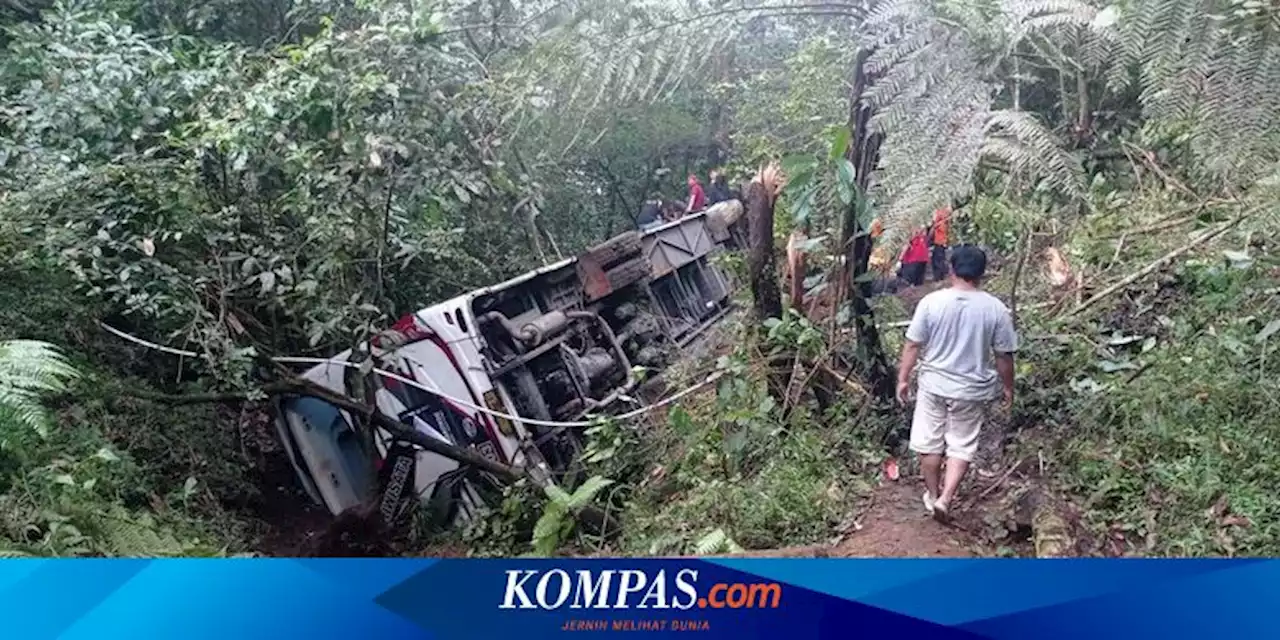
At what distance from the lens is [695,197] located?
6.73 ft

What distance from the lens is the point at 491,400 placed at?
2.22m

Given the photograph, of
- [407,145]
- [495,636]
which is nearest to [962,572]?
[495,636]

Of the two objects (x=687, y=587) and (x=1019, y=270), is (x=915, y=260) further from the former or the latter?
(x=687, y=587)

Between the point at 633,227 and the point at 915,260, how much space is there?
0.62 m

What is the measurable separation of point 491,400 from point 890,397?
96cm

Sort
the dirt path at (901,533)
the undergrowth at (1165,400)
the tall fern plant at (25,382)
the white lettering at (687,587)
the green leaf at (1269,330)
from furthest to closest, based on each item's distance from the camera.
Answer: the green leaf at (1269,330)
the dirt path at (901,533)
the undergrowth at (1165,400)
the tall fern plant at (25,382)
the white lettering at (687,587)

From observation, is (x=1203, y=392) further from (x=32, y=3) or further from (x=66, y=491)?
(x=32, y=3)

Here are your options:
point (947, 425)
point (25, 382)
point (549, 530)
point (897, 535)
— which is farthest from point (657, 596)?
point (25, 382)

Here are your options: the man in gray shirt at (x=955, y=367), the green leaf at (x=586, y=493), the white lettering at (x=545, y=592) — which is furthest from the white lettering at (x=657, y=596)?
the man in gray shirt at (x=955, y=367)

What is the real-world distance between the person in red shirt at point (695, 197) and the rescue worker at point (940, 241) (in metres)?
0.50

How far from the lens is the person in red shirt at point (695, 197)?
78.4 inches

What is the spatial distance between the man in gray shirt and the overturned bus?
541 millimetres

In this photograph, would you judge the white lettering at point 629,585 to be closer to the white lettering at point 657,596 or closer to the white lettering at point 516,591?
the white lettering at point 657,596

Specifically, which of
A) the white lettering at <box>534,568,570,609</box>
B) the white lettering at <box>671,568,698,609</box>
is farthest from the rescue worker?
the white lettering at <box>534,568,570,609</box>
